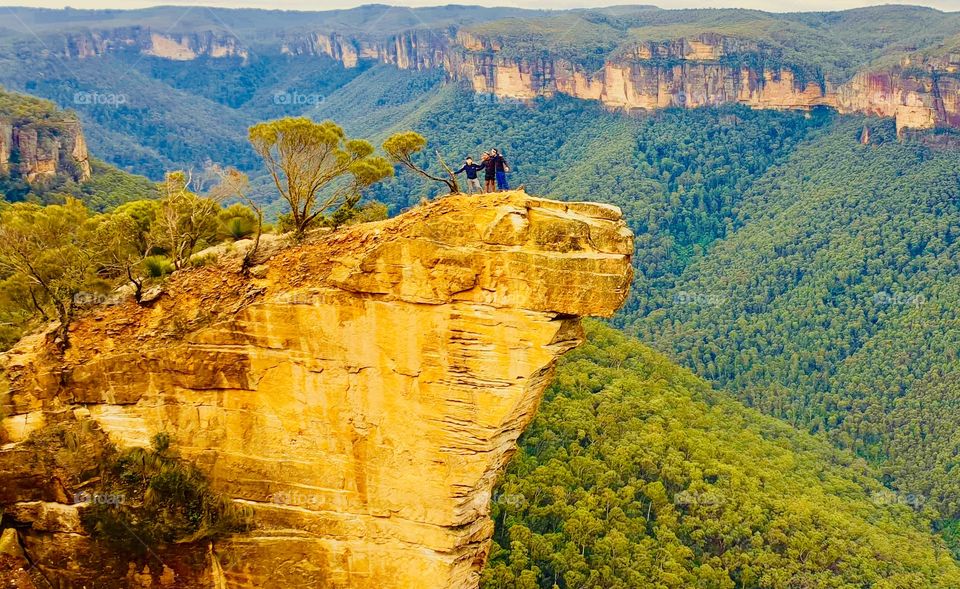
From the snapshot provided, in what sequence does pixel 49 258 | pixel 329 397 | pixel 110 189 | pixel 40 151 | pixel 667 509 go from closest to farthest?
1. pixel 329 397
2. pixel 49 258
3. pixel 667 509
4. pixel 40 151
5. pixel 110 189

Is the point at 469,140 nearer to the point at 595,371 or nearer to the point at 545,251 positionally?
the point at 595,371

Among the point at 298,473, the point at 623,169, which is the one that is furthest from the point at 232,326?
the point at 623,169

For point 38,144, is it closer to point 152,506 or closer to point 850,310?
point 152,506

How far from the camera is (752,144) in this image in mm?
137000

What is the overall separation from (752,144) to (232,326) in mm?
129566

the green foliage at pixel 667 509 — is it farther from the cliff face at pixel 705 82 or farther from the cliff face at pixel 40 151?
the cliff face at pixel 705 82

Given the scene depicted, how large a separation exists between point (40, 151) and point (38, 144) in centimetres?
90

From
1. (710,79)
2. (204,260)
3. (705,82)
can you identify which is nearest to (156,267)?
(204,260)

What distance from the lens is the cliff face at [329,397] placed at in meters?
18.5

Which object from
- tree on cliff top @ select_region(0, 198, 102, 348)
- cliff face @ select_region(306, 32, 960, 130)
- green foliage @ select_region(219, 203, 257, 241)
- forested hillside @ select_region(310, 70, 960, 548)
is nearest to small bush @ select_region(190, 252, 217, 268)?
tree on cliff top @ select_region(0, 198, 102, 348)

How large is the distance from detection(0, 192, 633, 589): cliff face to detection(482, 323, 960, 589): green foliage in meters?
12.8

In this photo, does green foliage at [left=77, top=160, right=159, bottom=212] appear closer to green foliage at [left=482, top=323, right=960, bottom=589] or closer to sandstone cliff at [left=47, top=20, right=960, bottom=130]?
green foliage at [left=482, top=323, right=960, bottom=589]

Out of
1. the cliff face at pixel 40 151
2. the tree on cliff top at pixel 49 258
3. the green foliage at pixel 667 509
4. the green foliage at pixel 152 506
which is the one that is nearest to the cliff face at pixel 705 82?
the green foliage at pixel 667 509

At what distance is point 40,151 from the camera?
73500 millimetres
